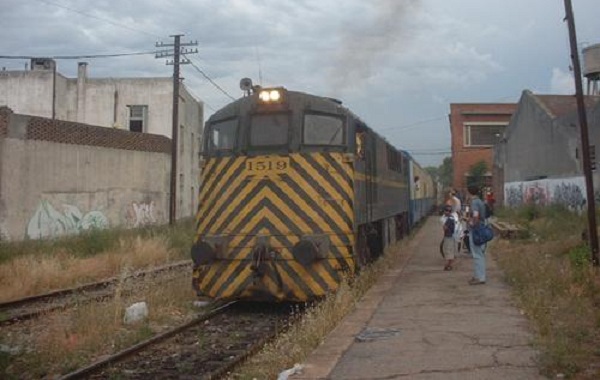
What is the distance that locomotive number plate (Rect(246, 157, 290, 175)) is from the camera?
9836mm

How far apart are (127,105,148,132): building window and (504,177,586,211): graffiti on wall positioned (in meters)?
20.5

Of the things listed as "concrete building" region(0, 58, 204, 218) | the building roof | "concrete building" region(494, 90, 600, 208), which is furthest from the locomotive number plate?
"concrete building" region(0, 58, 204, 218)

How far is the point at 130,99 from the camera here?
35594 mm

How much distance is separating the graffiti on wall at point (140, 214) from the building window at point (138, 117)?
5.82m

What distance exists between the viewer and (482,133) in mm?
55531

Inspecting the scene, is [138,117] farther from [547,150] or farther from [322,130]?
[322,130]

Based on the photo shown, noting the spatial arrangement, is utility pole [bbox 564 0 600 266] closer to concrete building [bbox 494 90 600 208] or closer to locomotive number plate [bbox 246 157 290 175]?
locomotive number plate [bbox 246 157 290 175]

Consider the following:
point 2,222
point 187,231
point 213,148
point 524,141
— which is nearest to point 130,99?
point 187,231

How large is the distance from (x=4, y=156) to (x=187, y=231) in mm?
7201

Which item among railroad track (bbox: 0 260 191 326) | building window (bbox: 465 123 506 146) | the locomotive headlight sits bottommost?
railroad track (bbox: 0 260 191 326)

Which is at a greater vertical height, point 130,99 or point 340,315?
point 130,99

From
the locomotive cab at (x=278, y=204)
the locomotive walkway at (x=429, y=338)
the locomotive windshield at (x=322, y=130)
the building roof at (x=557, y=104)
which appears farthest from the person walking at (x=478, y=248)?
the building roof at (x=557, y=104)

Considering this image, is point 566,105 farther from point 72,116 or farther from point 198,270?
point 198,270

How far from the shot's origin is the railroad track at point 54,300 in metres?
10.6
